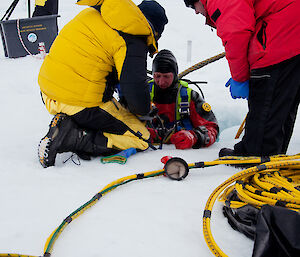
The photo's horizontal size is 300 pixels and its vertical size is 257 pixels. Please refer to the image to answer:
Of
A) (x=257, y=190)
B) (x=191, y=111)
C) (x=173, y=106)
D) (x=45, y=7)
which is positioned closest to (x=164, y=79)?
(x=173, y=106)

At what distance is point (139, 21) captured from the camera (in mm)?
1936

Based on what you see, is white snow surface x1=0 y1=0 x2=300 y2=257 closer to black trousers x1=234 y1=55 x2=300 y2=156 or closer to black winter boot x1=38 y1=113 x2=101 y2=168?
black winter boot x1=38 y1=113 x2=101 y2=168

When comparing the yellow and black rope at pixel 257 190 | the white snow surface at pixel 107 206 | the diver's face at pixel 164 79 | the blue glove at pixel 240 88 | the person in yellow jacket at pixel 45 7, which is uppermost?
the person in yellow jacket at pixel 45 7

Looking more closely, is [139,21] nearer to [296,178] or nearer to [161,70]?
[161,70]

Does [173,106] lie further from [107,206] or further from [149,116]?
[107,206]

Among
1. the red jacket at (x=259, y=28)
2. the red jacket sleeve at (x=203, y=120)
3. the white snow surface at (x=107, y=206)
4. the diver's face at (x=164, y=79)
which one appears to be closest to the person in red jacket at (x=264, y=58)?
the red jacket at (x=259, y=28)

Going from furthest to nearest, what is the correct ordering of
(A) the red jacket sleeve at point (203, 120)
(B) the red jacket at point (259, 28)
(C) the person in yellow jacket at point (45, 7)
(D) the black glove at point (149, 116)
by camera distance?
(C) the person in yellow jacket at point (45, 7) < (A) the red jacket sleeve at point (203, 120) < (D) the black glove at point (149, 116) < (B) the red jacket at point (259, 28)

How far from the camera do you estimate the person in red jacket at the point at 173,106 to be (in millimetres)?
2795

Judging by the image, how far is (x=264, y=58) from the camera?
183cm

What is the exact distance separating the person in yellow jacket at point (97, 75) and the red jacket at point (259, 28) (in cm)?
51

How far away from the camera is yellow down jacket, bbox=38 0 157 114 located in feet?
6.36

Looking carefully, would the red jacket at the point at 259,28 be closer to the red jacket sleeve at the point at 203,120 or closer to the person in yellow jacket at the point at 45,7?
the red jacket sleeve at the point at 203,120

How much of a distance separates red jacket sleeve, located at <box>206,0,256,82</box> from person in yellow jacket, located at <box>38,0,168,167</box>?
461 mm

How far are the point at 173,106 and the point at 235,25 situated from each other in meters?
1.30
